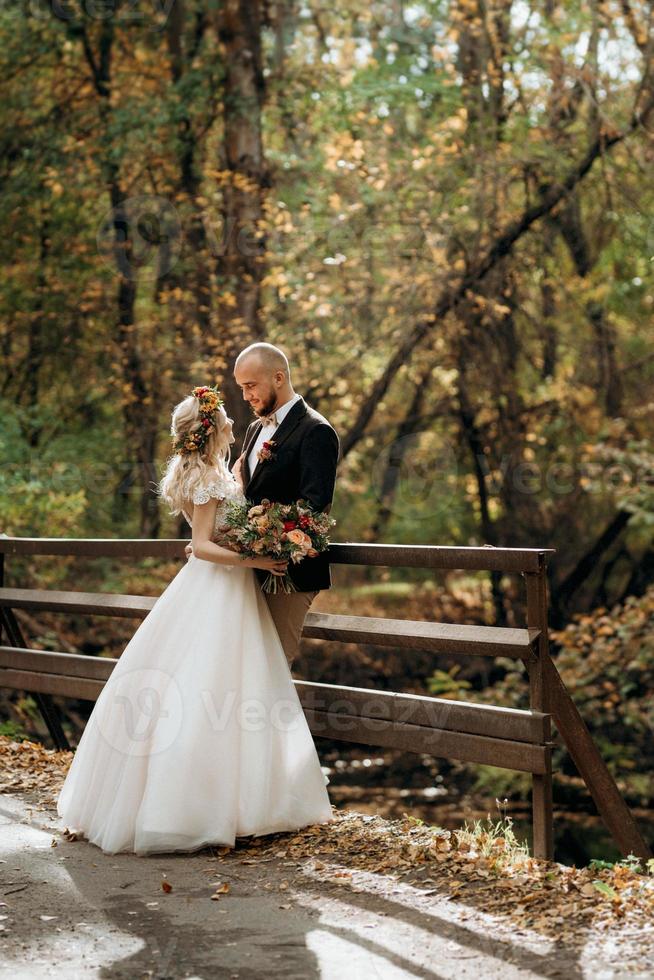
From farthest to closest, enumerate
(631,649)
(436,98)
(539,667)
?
(436,98)
(631,649)
(539,667)

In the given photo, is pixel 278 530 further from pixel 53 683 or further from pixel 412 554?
pixel 53 683

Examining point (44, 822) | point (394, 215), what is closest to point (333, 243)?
point (394, 215)

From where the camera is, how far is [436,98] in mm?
16047

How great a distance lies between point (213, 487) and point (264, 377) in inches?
22.2

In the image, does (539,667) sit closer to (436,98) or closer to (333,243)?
(333,243)

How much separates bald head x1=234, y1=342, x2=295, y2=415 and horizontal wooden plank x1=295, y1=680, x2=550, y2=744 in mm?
1449

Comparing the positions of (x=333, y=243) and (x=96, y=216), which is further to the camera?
(x=96, y=216)

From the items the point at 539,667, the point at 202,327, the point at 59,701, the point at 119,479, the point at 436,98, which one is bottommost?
the point at 59,701

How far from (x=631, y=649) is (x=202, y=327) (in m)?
6.90

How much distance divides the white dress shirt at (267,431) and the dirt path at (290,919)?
176 centimetres

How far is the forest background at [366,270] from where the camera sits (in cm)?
1420

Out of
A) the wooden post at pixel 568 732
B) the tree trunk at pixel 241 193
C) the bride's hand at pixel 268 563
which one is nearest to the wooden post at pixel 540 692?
the wooden post at pixel 568 732

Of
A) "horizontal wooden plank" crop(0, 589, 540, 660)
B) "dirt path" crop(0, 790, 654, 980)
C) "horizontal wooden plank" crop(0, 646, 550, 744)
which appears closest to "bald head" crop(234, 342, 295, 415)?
"horizontal wooden plank" crop(0, 589, 540, 660)

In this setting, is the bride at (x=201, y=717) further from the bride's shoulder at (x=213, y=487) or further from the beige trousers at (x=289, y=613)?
the beige trousers at (x=289, y=613)
